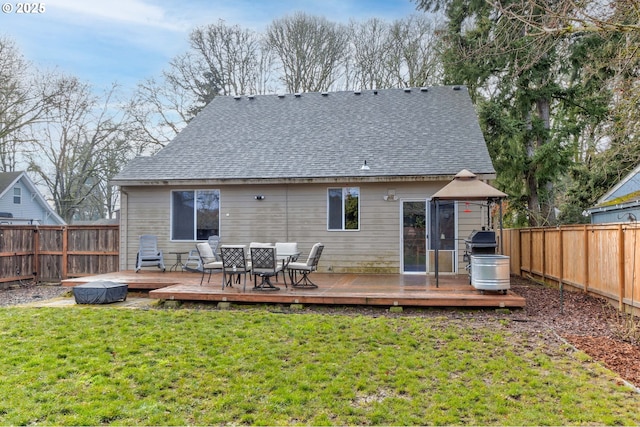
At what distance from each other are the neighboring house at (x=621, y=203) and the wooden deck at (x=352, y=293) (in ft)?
18.5

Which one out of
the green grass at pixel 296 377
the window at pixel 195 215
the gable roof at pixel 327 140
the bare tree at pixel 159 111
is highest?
the bare tree at pixel 159 111

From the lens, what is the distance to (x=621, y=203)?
464 inches

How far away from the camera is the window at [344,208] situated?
1039cm

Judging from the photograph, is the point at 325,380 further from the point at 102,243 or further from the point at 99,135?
the point at 99,135

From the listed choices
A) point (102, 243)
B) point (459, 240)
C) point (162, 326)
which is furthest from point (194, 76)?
point (162, 326)

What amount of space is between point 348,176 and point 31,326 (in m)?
6.65

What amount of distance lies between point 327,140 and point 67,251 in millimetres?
7573

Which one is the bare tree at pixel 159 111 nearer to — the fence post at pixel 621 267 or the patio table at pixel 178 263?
the patio table at pixel 178 263

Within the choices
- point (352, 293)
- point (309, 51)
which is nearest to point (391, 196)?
point (352, 293)

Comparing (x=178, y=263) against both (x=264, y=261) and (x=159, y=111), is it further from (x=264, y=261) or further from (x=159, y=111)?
(x=159, y=111)

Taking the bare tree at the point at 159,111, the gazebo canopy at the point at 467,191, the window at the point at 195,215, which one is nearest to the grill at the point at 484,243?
the gazebo canopy at the point at 467,191

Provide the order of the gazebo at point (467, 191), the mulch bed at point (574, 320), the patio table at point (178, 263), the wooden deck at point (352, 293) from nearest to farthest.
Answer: the mulch bed at point (574, 320) < the wooden deck at point (352, 293) < the gazebo at point (467, 191) < the patio table at point (178, 263)

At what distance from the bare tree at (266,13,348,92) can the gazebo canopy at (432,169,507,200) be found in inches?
563

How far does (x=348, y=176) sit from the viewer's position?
10.1 metres
